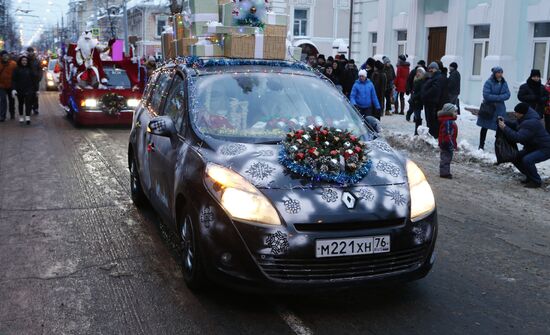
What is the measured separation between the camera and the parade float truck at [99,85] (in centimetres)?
1538

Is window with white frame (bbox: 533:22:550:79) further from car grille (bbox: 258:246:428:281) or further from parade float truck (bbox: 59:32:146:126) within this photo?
car grille (bbox: 258:246:428:281)

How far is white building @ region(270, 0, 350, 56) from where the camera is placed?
4150cm

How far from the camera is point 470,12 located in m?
20.3

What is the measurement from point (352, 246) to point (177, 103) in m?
2.50

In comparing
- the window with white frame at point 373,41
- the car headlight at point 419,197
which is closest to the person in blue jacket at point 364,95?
the car headlight at point 419,197

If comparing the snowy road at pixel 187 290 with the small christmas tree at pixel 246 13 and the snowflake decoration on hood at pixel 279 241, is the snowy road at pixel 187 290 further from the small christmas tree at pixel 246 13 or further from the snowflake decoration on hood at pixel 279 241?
the small christmas tree at pixel 246 13

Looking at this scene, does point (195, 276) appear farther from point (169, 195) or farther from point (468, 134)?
point (468, 134)

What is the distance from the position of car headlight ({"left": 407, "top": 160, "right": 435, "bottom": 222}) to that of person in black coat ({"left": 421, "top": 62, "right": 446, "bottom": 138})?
8.96m

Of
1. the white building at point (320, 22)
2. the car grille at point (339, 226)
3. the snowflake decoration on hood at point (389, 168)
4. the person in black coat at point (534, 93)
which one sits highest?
the white building at point (320, 22)

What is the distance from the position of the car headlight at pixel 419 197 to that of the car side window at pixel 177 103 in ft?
6.77

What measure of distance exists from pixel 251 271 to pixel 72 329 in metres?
1.29

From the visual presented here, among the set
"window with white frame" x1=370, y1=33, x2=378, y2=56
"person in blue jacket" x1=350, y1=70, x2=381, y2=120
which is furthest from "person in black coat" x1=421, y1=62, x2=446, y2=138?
"window with white frame" x1=370, y1=33, x2=378, y2=56

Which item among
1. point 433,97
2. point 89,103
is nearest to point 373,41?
point 433,97

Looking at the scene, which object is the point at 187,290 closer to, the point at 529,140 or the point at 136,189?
the point at 136,189
